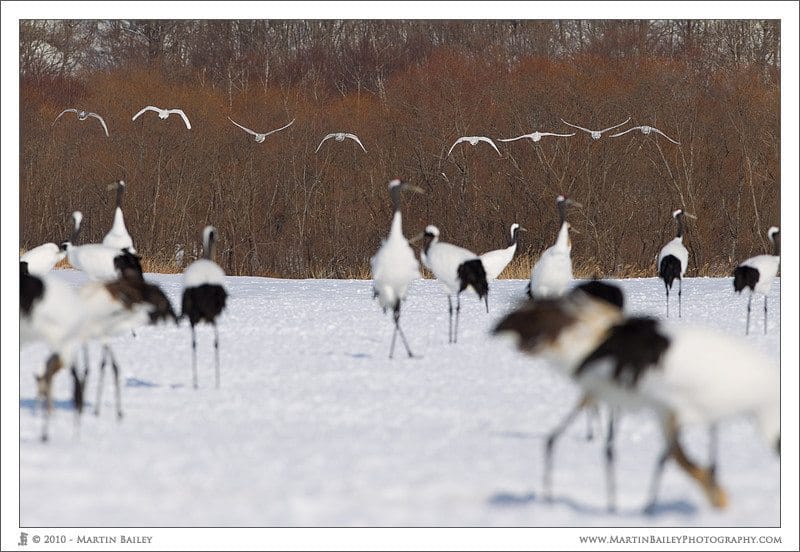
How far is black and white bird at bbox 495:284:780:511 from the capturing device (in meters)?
4.47

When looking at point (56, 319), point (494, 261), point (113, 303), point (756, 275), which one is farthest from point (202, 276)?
point (756, 275)

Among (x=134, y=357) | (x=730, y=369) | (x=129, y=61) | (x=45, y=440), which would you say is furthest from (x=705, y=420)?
(x=129, y=61)

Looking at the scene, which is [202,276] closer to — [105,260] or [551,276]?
[105,260]

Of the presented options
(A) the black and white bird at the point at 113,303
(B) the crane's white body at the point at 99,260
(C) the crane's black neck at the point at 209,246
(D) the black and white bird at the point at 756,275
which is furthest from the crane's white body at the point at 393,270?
(A) the black and white bird at the point at 113,303

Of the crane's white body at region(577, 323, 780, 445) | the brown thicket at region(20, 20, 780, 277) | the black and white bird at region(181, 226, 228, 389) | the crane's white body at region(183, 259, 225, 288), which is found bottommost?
the crane's white body at region(577, 323, 780, 445)

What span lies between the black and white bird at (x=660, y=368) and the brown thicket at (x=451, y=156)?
13.8 m

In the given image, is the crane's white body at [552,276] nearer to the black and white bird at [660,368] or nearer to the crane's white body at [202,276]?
the crane's white body at [202,276]

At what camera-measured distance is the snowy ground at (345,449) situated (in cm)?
499

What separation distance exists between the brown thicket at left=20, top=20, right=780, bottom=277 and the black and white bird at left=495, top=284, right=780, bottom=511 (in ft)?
45.3

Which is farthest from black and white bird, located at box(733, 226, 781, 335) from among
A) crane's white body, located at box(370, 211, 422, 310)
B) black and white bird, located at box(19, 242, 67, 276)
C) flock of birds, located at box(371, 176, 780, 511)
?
black and white bird, located at box(19, 242, 67, 276)

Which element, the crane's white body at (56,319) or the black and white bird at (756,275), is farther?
the black and white bird at (756,275)

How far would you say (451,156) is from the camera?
2133 centimetres

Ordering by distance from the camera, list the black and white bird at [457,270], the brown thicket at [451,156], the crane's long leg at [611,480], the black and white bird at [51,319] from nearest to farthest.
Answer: the crane's long leg at [611,480] → the black and white bird at [51,319] → the black and white bird at [457,270] → the brown thicket at [451,156]

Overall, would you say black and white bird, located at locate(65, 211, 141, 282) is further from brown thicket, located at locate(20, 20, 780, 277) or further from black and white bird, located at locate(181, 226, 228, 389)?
brown thicket, located at locate(20, 20, 780, 277)
